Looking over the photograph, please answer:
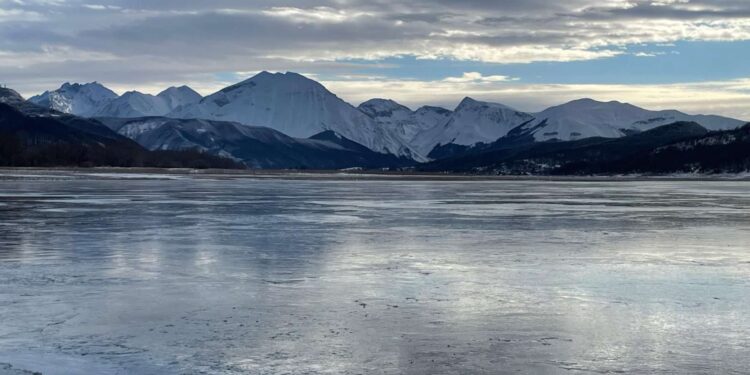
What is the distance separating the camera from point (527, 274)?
1873 centimetres

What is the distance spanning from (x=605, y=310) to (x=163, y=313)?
7.54 metres

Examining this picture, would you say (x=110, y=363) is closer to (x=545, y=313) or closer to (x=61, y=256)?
(x=545, y=313)

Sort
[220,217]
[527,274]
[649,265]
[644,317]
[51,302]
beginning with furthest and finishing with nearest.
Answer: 1. [220,217]
2. [649,265]
3. [527,274]
4. [51,302]
5. [644,317]

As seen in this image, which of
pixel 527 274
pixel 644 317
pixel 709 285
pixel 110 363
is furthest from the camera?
pixel 527 274

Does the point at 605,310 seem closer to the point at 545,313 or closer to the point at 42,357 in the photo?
the point at 545,313

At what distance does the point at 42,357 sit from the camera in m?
11.0

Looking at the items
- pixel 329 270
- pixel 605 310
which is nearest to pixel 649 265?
pixel 605 310

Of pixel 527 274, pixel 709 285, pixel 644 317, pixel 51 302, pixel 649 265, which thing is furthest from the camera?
pixel 649 265

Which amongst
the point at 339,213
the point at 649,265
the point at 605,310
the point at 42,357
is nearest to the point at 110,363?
the point at 42,357

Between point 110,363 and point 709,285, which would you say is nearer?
point 110,363

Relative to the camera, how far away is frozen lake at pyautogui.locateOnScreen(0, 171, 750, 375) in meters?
11.1

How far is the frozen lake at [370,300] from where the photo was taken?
11.1 metres

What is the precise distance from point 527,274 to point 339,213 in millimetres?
20934

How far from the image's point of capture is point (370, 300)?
15.4 meters
